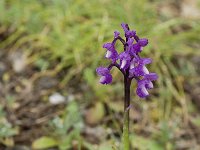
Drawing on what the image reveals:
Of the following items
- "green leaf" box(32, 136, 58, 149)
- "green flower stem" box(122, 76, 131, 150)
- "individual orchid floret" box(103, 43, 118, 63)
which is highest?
"green leaf" box(32, 136, 58, 149)

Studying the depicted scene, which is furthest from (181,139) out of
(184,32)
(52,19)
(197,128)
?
(52,19)

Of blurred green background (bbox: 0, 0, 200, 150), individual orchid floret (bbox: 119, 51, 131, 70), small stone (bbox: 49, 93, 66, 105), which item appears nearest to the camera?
individual orchid floret (bbox: 119, 51, 131, 70)

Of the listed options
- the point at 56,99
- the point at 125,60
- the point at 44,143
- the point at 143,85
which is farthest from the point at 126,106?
the point at 56,99

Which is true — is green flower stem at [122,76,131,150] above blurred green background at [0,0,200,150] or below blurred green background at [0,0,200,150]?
below

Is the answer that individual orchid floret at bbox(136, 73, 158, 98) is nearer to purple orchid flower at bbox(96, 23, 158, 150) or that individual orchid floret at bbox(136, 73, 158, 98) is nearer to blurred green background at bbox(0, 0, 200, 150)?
purple orchid flower at bbox(96, 23, 158, 150)

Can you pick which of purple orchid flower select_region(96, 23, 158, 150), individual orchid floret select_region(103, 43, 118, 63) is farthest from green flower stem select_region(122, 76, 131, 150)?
Result: individual orchid floret select_region(103, 43, 118, 63)

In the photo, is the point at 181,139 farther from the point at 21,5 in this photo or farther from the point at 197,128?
the point at 21,5

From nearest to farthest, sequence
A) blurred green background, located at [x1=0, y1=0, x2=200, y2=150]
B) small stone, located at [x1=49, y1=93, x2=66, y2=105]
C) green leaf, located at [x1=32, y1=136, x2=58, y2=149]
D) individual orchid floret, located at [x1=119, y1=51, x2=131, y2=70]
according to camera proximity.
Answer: individual orchid floret, located at [x1=119, y1=51, x2=131, y2=70] → green leaf, located at [x1=32, y1=136, x2=58, y2=149] → blurred green background, located at [x1=0, y1=0, x2=200, y2=150] → small stone, located at [x1=49, y1=93, x2=66, y2=105]

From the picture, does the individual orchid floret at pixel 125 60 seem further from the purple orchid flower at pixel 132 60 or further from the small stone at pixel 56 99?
the small stone at pixel 56 99
